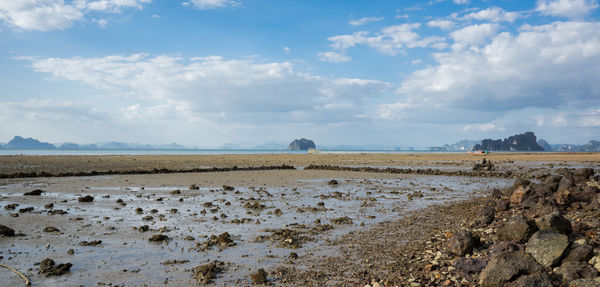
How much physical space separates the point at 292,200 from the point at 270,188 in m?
5.36

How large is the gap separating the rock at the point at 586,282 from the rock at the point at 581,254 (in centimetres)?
102

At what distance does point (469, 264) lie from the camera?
7035mm

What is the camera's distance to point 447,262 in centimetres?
750

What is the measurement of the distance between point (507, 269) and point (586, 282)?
1.03 m

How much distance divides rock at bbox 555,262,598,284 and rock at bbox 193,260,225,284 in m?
6.02

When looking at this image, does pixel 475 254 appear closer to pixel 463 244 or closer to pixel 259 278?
pixel 463 244

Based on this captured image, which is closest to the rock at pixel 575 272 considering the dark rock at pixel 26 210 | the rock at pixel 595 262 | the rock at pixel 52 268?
the rock at pixel 595 262

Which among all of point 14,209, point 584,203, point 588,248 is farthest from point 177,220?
point 584,203

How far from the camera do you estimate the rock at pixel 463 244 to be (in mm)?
7938

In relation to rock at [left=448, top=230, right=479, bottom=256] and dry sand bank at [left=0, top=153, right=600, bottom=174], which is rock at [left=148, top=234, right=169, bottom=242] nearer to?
rock at [left=448, top=230, right=479, bottom=256]

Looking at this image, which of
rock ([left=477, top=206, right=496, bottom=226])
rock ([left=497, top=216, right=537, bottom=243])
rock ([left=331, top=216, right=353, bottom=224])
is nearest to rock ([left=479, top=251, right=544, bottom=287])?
rock ([left=497, top=216, right=537, bottom=243])

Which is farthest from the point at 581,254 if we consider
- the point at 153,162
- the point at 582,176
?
the point at 153,162

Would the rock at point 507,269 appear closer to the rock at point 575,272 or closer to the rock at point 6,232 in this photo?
the rock at point 575,272

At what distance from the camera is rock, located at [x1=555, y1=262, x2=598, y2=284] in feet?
19.2
